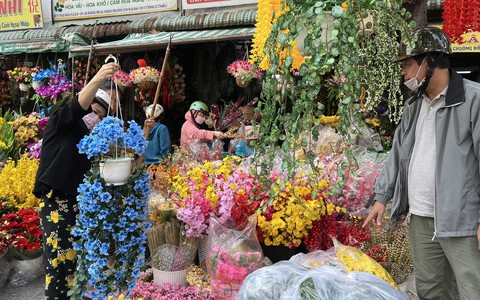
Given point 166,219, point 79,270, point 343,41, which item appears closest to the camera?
point 343,41

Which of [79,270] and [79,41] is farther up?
[79,41]

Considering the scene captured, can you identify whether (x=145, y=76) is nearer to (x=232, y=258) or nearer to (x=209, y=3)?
(x=209, y=3)

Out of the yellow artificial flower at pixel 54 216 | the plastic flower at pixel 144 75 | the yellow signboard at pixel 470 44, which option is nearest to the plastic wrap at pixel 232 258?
the yellow artificial flower at pixel 54 216

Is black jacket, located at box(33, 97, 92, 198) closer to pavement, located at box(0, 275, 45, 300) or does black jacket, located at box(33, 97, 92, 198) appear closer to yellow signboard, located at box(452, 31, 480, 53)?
pavement, located at box(0, 275, 45, 300)

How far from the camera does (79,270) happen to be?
10.3 feet

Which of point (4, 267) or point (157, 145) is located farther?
point (157, 145)

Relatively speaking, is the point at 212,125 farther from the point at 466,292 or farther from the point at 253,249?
the point at 466,292

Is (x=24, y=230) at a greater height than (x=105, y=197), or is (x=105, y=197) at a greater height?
(x=105, y=197)

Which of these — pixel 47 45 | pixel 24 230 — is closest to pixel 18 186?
pixel 24 230

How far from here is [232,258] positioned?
10.8ft

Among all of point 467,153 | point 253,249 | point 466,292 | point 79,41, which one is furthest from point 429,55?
point 79,41

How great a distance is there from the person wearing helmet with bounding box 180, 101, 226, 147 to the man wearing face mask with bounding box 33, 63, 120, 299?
2.61 metres

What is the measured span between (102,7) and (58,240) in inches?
284

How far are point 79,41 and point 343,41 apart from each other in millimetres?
6191
